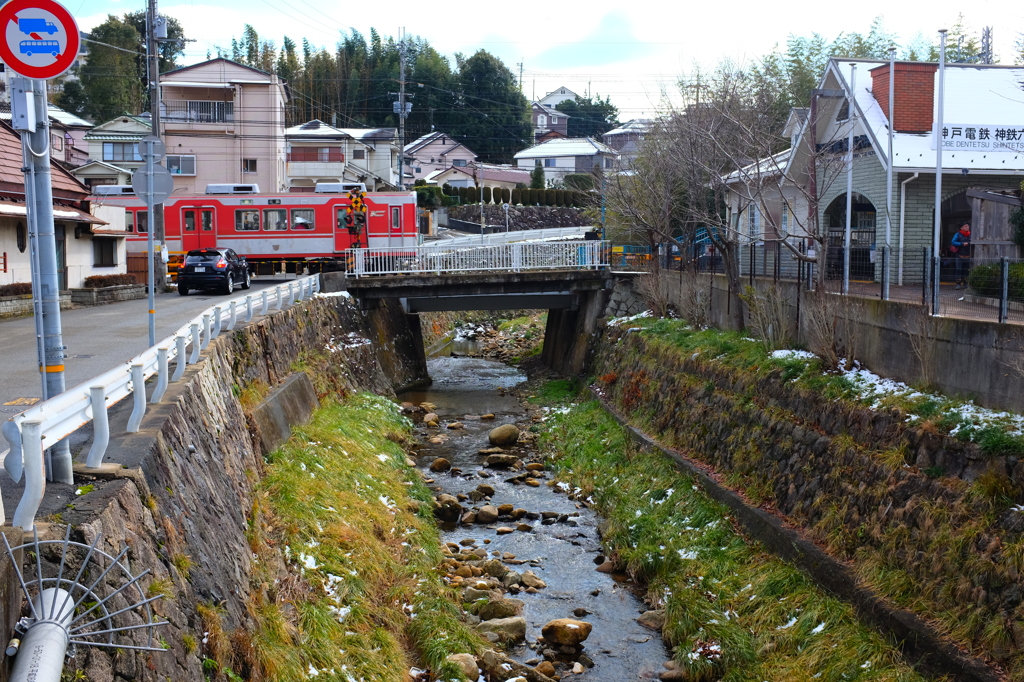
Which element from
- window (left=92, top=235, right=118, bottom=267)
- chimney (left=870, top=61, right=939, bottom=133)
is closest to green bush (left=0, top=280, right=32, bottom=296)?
window (left=92, top=235, right=118, bottom=267)

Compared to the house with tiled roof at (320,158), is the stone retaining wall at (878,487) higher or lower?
lower

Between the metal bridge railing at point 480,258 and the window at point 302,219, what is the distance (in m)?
9.47

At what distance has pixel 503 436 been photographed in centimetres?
1964

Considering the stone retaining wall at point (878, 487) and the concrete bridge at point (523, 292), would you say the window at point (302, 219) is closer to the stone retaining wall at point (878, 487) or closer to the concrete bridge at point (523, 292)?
the concrete bridge at point (523, 292)

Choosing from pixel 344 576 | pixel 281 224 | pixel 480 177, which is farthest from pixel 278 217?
pixel 480 177

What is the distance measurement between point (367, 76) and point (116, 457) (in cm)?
7599

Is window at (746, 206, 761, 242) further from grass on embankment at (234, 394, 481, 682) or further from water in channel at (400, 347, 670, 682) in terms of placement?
grass on embankment at (234, 394, 481, 682)

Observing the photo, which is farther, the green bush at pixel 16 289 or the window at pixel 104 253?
the window at pixel 104 253

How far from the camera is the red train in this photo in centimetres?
3547

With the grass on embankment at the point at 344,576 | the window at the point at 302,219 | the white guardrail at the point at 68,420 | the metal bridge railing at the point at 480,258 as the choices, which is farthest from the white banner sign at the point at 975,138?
the window at the point at 302,219

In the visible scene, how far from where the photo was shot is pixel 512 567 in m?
12.7

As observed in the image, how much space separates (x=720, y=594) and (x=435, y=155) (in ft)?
219

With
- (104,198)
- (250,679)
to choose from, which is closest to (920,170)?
(250,679)

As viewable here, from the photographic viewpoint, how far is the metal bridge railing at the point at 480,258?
1035 inches
